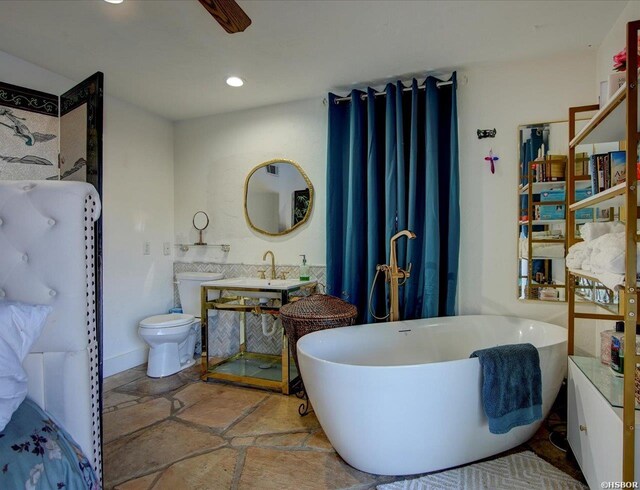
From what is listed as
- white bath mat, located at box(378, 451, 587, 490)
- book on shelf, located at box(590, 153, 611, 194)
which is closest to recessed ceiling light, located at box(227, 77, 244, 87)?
book on shelf, located at box(590, 153, 611, 194)

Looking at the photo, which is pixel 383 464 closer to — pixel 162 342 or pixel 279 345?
pixel 279 345

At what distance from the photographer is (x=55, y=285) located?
1294 mm

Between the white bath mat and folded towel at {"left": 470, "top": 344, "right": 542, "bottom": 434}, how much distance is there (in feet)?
0.83

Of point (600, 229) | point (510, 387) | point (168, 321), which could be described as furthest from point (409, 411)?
point (168, 321)

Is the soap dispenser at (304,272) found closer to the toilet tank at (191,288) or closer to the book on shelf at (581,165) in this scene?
the toilet tank at (191,288)

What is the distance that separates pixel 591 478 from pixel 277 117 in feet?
10.8

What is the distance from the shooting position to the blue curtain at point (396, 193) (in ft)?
8.76

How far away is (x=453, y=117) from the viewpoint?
266 cm

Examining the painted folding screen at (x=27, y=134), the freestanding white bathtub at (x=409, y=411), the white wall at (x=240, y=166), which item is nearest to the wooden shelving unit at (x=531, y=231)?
the freestanding white bathtub at (x=409, y=411)

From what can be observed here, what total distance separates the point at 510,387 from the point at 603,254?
0.74 m

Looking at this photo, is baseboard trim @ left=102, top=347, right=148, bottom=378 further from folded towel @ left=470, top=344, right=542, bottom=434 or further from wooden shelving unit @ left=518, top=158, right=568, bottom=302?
wooden shelving unit @ left=518, top=158, right=568, bottom=302

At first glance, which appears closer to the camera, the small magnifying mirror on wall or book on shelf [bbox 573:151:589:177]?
book on shelf [bbox 573:151:589:177]

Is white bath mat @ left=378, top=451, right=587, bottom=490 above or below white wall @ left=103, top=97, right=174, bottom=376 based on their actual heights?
below

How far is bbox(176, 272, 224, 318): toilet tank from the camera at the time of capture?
3.38 meters
